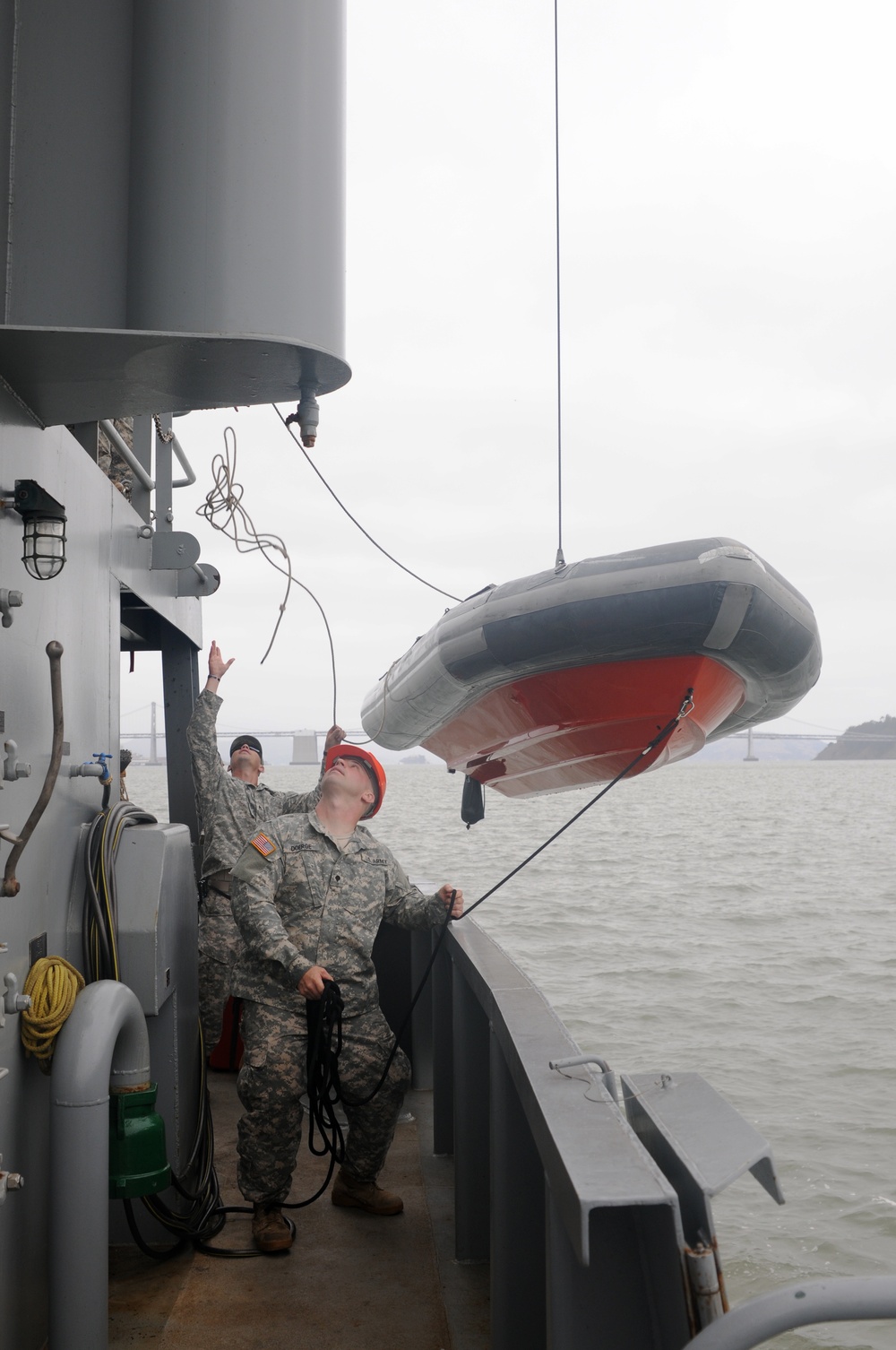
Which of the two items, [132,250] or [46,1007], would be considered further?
[46,1007]

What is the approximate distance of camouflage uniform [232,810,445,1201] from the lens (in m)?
3.24

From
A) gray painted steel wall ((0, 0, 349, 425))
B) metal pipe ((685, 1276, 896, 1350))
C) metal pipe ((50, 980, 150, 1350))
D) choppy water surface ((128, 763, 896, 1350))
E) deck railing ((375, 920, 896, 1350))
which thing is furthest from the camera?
choppy water surface ((128, 763, 896, 1350))

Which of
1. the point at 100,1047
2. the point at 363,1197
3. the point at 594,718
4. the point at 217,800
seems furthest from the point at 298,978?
the point at 594,718

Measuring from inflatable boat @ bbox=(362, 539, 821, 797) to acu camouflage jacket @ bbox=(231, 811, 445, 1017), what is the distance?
4.51ft

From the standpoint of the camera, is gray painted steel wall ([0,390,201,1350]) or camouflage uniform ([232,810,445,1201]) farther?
camouflage uniform ([232,810,445,1201])

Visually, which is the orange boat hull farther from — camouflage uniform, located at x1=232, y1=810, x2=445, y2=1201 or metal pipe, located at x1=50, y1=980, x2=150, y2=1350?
metal pipe, located at x1=50, y1=980, x2=150, y2=1350

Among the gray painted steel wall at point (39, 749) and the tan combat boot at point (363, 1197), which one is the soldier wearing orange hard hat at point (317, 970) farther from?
the gray painted steel wall at point (39, 749)

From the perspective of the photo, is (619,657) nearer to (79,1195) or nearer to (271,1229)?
(271,1229)

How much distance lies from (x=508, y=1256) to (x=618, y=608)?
8.25ft

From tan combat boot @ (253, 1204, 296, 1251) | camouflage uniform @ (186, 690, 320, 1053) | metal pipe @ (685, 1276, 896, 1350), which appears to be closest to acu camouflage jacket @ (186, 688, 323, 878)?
camouflage uniform @ (186, 690, 320, 1053)

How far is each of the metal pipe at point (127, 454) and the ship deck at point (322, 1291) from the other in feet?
7.91

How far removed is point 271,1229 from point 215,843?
186cm

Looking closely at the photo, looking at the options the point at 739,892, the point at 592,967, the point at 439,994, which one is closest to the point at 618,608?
the point at 439,994

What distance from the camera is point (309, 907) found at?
3.43 meters
